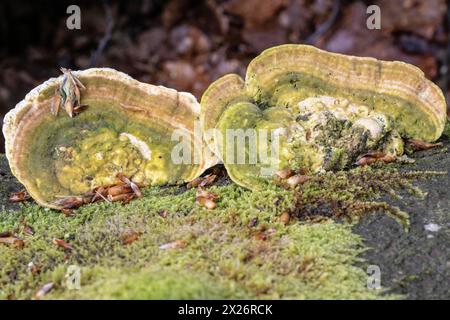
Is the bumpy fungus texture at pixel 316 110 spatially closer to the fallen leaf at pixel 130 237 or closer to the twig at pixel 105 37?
the fallen leaf at pixel 130 237

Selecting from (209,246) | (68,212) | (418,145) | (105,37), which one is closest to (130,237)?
(209,246)

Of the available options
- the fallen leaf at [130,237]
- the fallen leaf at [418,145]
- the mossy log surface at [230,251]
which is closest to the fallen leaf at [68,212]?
the mossy log surface at [230,251]

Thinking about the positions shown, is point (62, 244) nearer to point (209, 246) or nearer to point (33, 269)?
point (33, 269)

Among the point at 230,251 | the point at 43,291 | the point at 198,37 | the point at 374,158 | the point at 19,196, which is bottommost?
the point at 43,291

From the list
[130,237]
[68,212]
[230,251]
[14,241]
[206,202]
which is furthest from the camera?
[68,212]

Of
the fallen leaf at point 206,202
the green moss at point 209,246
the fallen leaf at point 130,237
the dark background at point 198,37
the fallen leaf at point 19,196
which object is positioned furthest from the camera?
the dark background at point 198,37

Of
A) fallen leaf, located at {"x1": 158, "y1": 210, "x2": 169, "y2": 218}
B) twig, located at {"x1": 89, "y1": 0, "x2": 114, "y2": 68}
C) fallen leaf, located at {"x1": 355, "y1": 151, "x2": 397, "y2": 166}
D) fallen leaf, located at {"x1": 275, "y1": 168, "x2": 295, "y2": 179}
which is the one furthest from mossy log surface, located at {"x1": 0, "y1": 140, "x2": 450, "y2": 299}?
twig, located at {"x1": 89, "y1": 0, "x2": 114, "y2": 68}
